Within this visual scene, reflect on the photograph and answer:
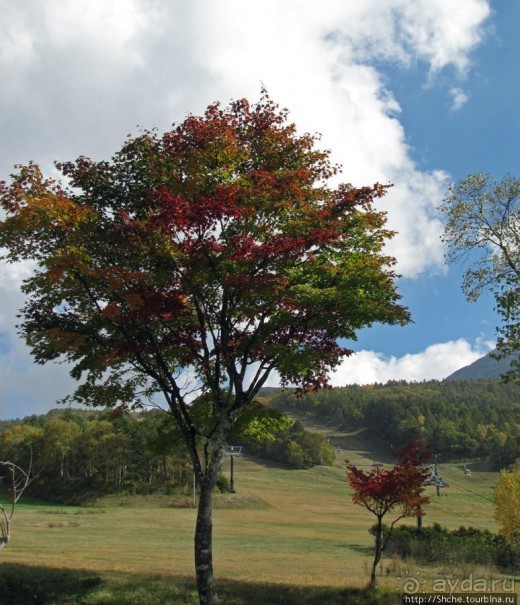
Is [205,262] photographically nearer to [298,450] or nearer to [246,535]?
[246,535]

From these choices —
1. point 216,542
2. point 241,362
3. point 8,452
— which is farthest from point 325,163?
point 8,452

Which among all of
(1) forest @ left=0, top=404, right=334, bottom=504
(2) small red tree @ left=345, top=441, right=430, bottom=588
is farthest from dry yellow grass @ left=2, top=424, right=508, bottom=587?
(1) forest @ left=0, top=404, right=334, bottom=504

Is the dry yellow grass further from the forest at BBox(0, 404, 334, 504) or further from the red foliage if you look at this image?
the forest at BBox(0, 404, 334, 504)

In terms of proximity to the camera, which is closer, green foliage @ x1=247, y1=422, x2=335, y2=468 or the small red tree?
the small red tree

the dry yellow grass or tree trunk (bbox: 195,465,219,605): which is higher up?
tree trunk (bbox: 195,465,219,605)

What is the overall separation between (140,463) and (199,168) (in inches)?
3602

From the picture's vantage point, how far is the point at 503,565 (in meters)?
32.4

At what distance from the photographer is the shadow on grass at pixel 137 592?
12805 millimetres

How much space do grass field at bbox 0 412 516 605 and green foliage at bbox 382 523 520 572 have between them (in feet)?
9.75

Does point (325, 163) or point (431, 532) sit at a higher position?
point (325, 163)

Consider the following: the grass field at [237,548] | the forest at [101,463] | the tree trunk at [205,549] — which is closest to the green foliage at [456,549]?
the grass field at [237,548]

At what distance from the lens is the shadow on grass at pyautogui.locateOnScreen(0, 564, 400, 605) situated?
42.0 feet

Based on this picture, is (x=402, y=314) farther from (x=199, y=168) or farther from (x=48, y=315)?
(x=48, y=315)

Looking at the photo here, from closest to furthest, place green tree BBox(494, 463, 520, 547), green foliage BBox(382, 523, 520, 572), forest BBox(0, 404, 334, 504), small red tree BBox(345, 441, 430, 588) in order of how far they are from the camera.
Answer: small red tree BBox(345, 441, 430, 588) < green foliage BBox(382, 523, 520, 572) < green tree BBox(494, 463, 520, 547) < forest BBox(0, 404, 334, 504)
